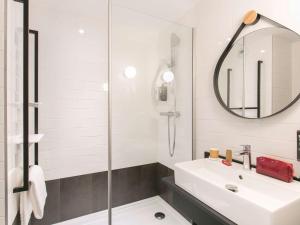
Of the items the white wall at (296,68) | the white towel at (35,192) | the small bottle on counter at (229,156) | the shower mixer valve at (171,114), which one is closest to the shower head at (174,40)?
the shower mixer valve at (171,114)

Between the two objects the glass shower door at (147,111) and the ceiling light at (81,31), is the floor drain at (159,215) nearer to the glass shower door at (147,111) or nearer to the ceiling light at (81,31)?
the glass shower door at (147,111)

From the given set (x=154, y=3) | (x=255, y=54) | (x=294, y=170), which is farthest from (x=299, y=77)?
(x=154, y=3)

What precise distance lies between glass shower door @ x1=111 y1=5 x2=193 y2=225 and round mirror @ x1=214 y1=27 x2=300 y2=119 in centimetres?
49

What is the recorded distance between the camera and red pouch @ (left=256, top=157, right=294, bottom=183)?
106cm

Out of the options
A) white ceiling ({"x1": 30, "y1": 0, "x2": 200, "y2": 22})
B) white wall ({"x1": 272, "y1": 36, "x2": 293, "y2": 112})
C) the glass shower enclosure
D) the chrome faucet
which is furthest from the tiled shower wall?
white wall ({"x1": 272, "y1": 36, "x2": 293, "y2": 112})

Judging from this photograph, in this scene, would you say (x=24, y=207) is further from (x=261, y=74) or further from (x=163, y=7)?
(x=163, y=7)

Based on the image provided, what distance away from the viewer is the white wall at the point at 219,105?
114 centimetres

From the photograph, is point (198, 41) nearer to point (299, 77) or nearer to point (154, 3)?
point (154, 3)

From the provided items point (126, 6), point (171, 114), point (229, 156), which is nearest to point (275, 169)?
point (229, 156)

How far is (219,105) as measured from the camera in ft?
5.31

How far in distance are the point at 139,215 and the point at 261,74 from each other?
5.98 feet

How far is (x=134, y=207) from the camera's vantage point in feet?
6.73

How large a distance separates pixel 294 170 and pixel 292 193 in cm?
22

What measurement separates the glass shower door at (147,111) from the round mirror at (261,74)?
0.49 m
